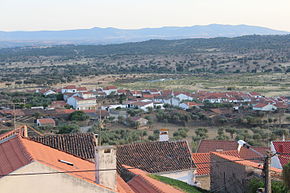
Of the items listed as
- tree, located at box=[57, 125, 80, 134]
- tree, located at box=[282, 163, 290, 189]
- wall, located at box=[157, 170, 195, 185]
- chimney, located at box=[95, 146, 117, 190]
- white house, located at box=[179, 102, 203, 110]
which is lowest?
white house, located at box=[179, 102, 203, 110]

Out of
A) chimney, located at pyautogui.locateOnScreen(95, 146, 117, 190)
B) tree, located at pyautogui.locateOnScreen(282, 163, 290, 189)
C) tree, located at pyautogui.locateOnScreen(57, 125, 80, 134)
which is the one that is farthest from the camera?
tree, located at pyautogui.locateOnScreen(57, 125, 80, 134)

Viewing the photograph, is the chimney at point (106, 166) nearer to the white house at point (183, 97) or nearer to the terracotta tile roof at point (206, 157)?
the terracotta tile roof at point (206, 157)

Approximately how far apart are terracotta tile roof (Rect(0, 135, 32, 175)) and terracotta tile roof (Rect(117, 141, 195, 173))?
6.58 metres

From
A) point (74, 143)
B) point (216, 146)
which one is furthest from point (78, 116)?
point (74, 143)

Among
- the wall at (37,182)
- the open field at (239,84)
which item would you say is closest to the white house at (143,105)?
the open field at (239,84)

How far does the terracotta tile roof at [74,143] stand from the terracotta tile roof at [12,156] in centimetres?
364

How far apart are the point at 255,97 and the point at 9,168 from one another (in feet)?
168

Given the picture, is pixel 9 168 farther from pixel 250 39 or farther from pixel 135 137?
pixel 250 39

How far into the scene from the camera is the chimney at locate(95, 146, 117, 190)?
10477 mm

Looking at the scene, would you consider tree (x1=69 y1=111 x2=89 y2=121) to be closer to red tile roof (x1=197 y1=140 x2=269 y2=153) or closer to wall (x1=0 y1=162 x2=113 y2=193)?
red tile roof (x1=197 y1=140 x2=269 y2=153)

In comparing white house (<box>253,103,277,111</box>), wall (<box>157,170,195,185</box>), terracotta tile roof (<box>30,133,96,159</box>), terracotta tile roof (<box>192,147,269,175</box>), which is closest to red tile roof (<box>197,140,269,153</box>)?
terracotta tile roof (<box>192,147,269,175</box>)

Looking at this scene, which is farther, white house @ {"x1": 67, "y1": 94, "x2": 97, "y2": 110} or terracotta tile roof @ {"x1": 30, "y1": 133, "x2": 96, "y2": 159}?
white house @ {"x1": 67, "y1": 94, "x2": 97, "y2": 110}

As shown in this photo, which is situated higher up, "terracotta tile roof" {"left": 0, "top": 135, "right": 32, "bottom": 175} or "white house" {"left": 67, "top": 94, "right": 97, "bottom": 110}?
"terracotta tile roof" {"left": 0, "top": 135, "right": 32, "bottom": 175}

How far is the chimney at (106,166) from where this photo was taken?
10.5 meters
